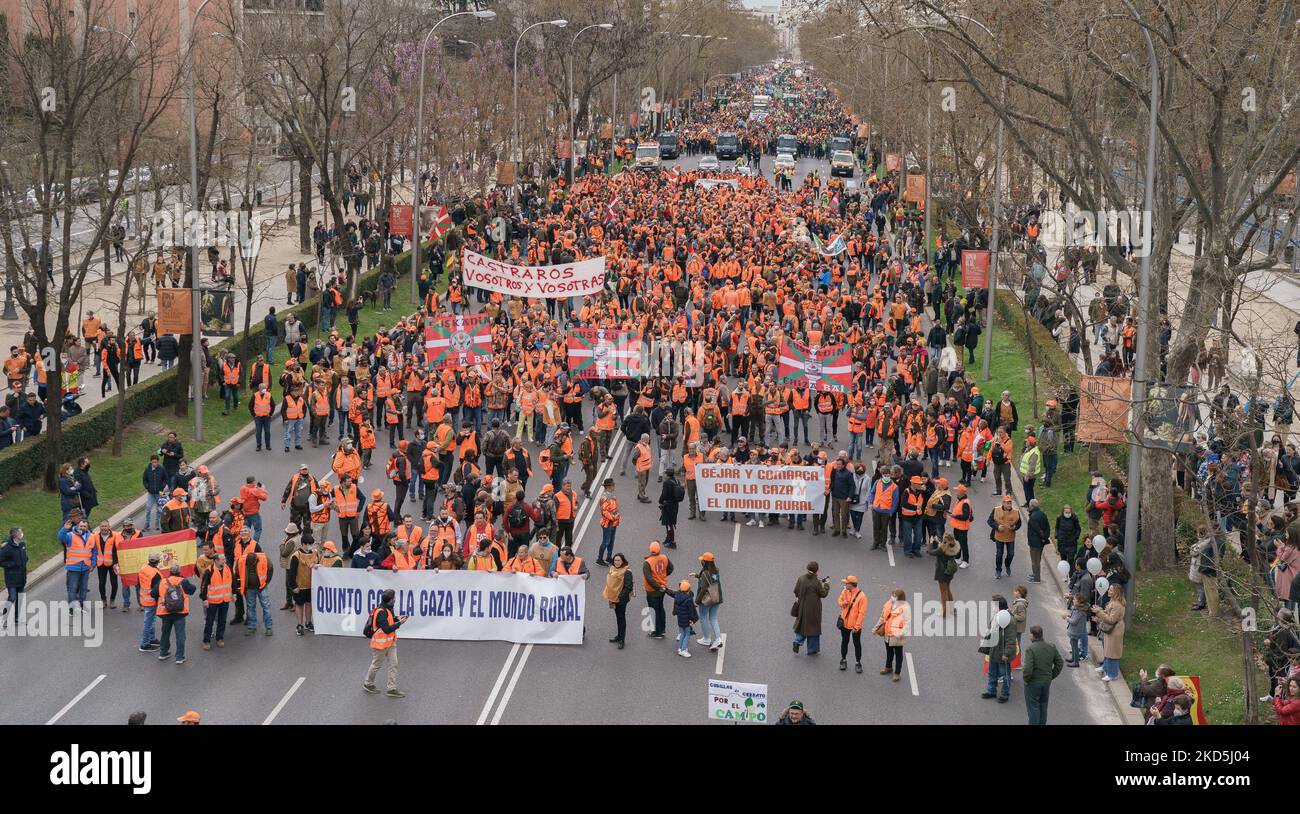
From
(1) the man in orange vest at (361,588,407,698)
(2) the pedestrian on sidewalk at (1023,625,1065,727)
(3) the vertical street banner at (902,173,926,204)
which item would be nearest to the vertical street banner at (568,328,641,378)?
(1) the man in orange vest at (361,588,407,698)

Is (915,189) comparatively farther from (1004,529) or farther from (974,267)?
(1004,529)

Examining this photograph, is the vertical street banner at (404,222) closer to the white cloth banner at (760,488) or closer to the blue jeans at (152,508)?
the blue jeans at (152,508)

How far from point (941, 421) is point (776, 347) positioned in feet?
17.4

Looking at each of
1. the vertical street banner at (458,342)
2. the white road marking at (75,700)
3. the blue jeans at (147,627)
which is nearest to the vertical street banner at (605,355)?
the vertical street banner at (458,342)

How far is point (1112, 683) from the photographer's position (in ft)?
62.1

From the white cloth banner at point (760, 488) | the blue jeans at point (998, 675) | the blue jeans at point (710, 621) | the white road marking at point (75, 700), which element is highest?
the white cloth banner at point (760, 488)

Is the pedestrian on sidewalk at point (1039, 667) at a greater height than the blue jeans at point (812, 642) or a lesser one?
greater

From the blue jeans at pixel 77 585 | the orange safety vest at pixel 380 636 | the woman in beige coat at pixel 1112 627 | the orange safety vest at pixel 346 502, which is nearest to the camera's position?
the orange safety vest at pixel 380 636

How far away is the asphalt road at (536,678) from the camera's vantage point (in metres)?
17.7

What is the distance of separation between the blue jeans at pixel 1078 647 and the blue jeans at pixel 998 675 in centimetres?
160

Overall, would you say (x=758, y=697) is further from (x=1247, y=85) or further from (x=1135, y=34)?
(x=1247, y=85)

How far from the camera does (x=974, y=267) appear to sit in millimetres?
38344

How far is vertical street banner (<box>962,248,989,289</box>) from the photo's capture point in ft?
125

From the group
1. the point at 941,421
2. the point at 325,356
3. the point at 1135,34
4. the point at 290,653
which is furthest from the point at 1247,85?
the point at 290,653
